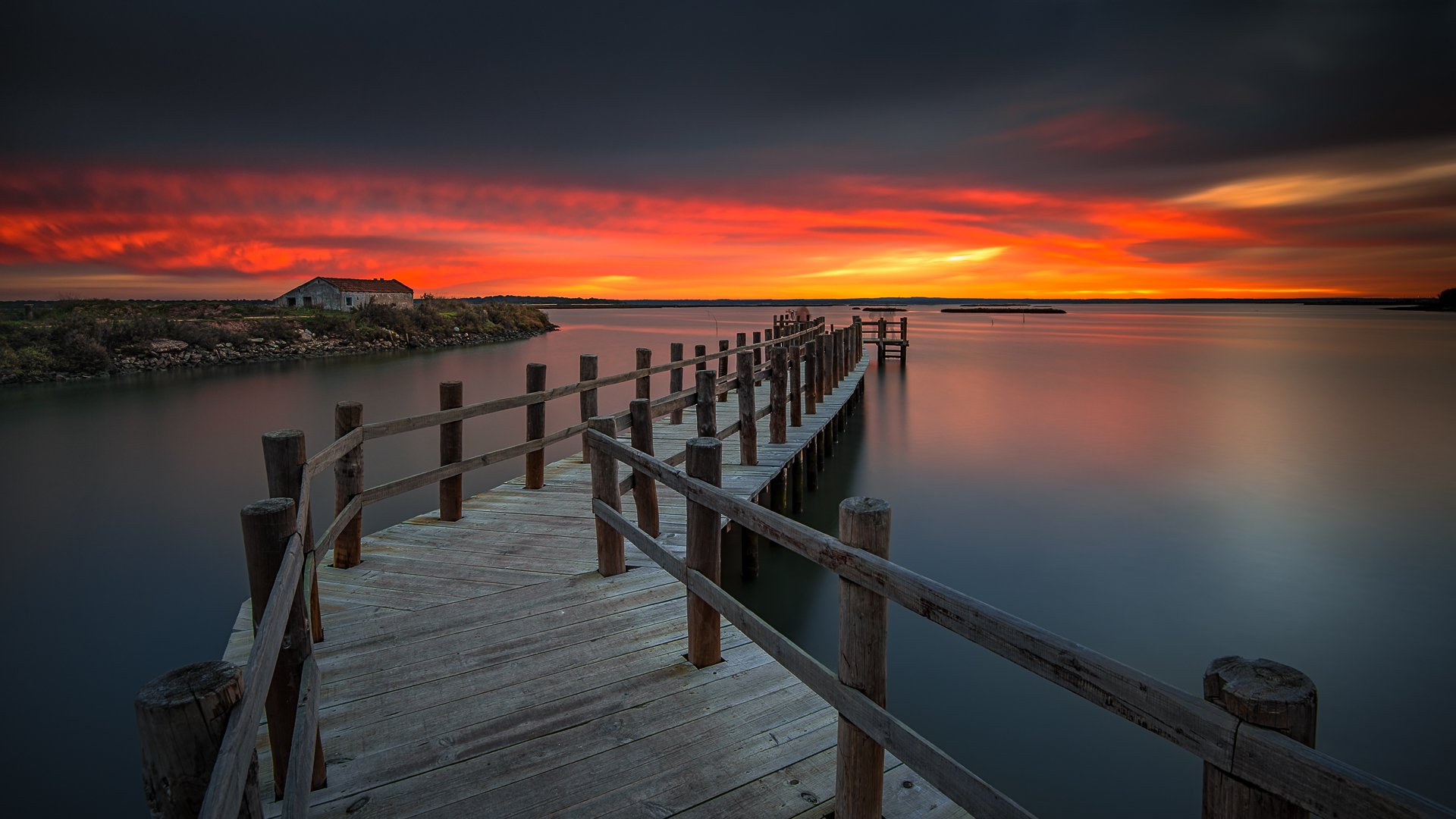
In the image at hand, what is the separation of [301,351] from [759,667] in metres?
35.3

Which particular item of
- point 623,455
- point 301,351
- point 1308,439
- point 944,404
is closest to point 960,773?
point 623,455

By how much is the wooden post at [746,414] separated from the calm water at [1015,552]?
1.42m

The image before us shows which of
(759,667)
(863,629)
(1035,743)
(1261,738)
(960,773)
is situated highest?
(1261,738)

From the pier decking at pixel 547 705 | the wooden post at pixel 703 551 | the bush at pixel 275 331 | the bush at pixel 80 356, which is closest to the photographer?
the pier decking at pixel 547 705

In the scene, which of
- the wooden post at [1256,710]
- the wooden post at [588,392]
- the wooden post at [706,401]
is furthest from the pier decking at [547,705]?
the wooden post at [588,392]

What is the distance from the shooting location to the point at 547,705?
3613 mm

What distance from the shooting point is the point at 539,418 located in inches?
317

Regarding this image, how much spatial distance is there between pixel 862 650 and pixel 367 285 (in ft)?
232

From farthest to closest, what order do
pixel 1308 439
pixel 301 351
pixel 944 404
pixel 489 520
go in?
pixel 301 351 → pixel 944 404 → pixel 1308 439 → pixel 489 520

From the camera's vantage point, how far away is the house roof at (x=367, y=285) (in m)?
60.2

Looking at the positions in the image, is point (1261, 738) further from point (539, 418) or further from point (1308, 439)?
point (1308, 439)

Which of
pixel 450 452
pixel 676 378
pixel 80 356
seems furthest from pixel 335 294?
pixel 450 452

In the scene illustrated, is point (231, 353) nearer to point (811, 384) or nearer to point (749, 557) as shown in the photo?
point (811, 384)

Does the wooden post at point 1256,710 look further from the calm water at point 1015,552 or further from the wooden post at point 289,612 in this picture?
the calm water at point 1015,552
